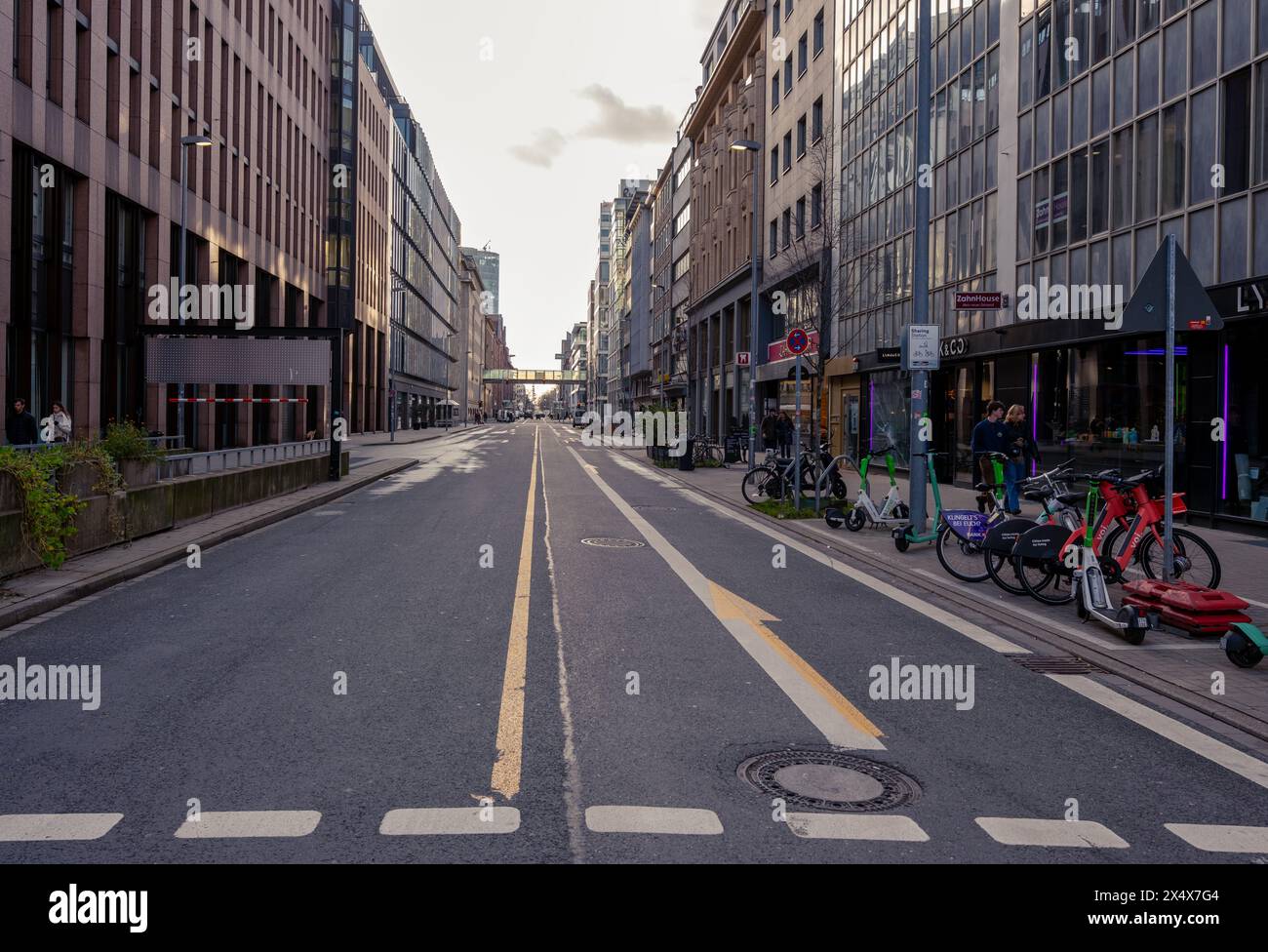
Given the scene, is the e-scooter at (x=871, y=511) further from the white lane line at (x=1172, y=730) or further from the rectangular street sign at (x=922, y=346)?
the white lane line at (x=1172, y=730)

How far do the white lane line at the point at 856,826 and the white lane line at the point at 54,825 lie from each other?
2.74m

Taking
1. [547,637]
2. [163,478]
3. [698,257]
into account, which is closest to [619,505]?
[163,478]

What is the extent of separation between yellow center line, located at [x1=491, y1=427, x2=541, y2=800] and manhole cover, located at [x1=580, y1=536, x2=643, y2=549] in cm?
274

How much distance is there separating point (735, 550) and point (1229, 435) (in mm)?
8481

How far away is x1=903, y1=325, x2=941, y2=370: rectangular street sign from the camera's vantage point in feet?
46.1

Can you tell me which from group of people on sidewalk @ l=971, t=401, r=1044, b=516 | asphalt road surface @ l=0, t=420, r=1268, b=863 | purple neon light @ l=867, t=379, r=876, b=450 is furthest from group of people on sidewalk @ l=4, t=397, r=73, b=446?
purple neon light @ l=867, t=379, r=876, b=450

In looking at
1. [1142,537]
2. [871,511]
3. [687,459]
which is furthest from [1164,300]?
[687,459]

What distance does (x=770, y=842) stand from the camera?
3.88m

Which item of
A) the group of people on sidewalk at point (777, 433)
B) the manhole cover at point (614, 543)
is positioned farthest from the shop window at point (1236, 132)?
the group of people on sidewalk at point (777, 433)

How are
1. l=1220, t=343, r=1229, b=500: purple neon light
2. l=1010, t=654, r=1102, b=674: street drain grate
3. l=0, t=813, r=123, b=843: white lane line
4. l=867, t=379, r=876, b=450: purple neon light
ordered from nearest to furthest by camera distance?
1. l=0, t=813, r=123, b=843: white lane line
2. l=1010, t=654, r=1102, b=674: street drain grate
3. l=1220, t=343, r=1229, b=500: purple neon light
4. l=867, t=379, r=876, b=450: purple neon light

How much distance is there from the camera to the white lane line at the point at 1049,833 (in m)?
3.96

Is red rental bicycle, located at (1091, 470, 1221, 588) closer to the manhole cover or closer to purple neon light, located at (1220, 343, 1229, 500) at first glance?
the manhole cover

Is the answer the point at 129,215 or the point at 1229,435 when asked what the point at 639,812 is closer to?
the point at 1229,435
